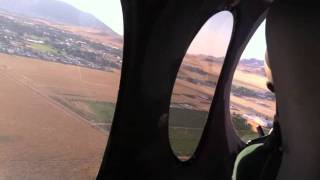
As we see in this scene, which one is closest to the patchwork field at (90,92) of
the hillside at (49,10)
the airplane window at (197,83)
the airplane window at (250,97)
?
the airplane window at (197,83)

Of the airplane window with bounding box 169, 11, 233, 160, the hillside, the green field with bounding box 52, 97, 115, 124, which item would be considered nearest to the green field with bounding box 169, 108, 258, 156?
the airplane window with bounding box 169, 11, 233, 160

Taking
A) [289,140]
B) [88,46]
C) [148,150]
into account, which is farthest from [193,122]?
[289,140]

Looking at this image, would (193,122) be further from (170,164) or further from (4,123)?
(4,123)

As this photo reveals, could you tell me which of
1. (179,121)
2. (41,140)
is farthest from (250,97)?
(41,140)

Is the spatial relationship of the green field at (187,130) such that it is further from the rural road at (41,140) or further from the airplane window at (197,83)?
the rural road at (41,140)

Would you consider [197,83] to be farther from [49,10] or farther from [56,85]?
[49,10]
